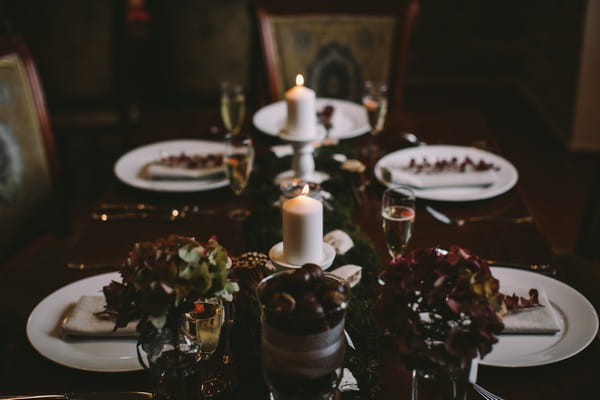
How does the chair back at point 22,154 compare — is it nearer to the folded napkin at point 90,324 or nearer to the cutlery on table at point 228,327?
the folded napkin at point 90,324

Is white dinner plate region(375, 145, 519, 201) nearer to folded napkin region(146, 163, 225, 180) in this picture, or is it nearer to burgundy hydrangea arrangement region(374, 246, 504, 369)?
folded napkin region(146, 163, 225, 180)

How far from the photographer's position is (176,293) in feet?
2.55

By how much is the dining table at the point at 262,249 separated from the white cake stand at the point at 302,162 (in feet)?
0.24

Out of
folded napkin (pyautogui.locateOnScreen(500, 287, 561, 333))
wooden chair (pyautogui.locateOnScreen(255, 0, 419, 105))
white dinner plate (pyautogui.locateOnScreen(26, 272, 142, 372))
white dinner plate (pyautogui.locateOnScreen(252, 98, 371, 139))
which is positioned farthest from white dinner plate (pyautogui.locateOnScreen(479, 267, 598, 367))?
wooden chair (pyautogui.locateOnScreen(255, 0, 419, 105))

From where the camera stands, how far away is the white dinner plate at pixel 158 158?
5.10 ft

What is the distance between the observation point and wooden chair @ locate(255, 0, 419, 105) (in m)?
2.39

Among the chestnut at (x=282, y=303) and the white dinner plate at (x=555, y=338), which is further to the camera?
the white dinner plate at (x=555, y=338)

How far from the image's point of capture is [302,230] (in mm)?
948

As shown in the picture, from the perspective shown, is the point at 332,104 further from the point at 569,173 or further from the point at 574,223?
the point at 569,173

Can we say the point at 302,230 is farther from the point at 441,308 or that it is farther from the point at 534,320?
the point at 534,320

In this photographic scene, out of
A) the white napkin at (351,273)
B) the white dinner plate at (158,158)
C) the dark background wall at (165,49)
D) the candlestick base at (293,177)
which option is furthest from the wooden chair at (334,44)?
the white napkin at (351,273)

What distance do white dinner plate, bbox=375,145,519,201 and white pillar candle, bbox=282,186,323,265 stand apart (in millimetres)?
569

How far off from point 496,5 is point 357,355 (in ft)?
15.4

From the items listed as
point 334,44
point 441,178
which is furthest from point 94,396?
point 334,44
